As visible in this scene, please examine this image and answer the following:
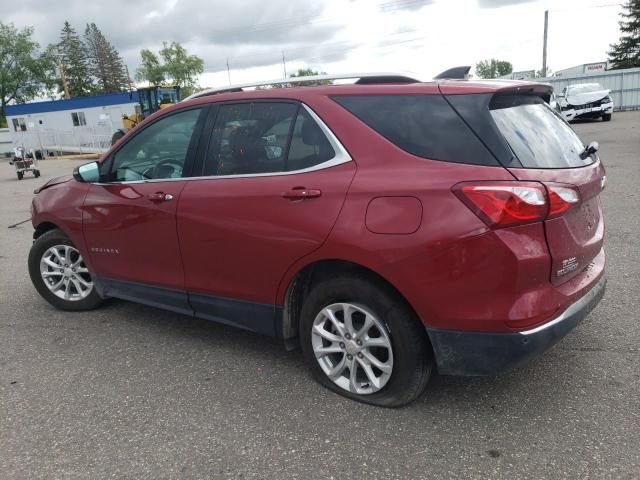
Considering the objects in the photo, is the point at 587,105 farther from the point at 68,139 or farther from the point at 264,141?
the point at 68,139

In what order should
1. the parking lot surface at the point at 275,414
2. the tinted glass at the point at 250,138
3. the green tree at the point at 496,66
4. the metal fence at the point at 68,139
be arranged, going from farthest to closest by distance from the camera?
the green tree at the point at 496,66, the metal fence at the point at 68,139, the tinted glass at the point at 250,138, the parking lot surface at the point at 275,414

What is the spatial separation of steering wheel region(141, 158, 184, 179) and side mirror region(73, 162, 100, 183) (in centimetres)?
53

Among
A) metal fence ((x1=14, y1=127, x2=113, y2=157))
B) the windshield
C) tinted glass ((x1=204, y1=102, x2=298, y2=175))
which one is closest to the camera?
tinted glass ((x1=204, y1=102, x2=298, y2=175))

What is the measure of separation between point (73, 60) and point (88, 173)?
84.1 meters

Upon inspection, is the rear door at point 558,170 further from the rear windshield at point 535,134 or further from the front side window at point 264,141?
the front side window at point 264,141

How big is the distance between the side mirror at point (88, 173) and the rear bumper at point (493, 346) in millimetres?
2913

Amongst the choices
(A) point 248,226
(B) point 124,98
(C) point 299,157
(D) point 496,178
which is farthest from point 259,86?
(B) point 124,98

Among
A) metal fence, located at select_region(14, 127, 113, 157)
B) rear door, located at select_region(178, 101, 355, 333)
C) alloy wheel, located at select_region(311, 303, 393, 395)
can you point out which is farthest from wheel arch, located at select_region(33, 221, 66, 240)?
metal fence, located at select_region(14, 127, 113, 157)

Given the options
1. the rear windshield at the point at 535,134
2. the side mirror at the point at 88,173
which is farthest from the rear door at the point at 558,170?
the side mirror at the point at 88,173

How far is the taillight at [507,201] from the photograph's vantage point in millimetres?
2412

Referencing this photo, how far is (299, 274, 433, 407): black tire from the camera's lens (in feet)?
8.99

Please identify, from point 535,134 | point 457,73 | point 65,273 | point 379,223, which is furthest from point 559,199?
point 65,273

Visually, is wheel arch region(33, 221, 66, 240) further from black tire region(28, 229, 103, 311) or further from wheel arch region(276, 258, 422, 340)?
wheel arch region(276, 258, 422, 340)

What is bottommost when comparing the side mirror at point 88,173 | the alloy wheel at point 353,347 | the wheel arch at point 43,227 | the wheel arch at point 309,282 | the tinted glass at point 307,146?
the alloy wheel at point 353,347
